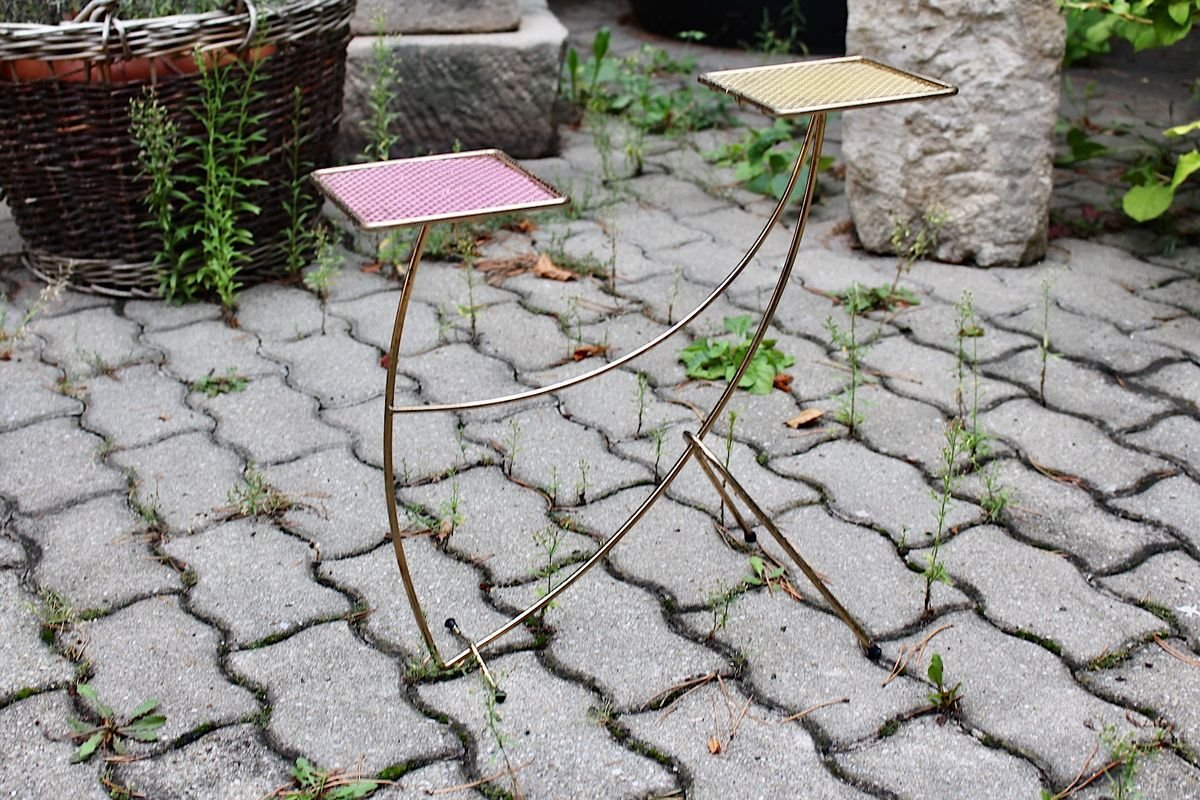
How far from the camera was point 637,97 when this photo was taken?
16.2ft

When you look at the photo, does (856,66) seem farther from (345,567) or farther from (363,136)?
(363,136)

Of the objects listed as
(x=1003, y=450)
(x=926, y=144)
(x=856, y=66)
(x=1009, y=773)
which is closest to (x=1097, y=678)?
(x=1009, y=773)

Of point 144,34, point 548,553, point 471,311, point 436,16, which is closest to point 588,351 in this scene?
point 471,311

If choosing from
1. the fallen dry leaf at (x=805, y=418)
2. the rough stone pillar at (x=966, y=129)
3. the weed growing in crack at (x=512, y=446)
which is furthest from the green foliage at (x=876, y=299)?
the weed growing in crack at (x=512, y=446)

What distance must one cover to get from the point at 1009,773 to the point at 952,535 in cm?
→ 63

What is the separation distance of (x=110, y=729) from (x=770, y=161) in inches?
107

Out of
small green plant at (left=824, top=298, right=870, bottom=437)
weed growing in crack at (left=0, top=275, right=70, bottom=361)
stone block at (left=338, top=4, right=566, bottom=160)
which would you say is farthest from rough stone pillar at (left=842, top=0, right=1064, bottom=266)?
weed growing in crack at (left=0, top=275, right=70, bottom=361)

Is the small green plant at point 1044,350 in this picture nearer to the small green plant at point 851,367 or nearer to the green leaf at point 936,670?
the small green plant at point 851,367

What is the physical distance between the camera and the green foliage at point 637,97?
15.6 feet

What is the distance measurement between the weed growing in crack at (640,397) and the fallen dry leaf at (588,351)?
0.49 ft

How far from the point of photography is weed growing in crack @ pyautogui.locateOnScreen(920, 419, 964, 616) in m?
2.26

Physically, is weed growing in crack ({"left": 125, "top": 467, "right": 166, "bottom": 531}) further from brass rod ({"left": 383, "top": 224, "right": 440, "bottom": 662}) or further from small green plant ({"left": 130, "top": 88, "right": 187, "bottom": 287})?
small green plant ({"left": 130, "top": 88, "right": 187, "bottom": 287})

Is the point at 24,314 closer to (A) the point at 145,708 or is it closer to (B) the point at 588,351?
(B) the point at 588,351

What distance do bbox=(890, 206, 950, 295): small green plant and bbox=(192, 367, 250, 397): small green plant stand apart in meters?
1.58
